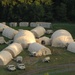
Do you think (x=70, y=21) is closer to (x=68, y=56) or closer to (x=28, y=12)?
(x=28, y=12)

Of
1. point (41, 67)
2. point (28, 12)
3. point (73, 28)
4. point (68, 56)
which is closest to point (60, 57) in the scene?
point (68, 56)

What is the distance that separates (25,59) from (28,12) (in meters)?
24.0

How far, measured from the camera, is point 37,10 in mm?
57062

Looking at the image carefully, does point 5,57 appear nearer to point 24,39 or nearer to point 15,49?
point 15,49

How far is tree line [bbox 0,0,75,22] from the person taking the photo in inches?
2256

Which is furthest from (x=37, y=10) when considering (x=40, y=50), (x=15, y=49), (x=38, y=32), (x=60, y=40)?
(x=40, y=50)

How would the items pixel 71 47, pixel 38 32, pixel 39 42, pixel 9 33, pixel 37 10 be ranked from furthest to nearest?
1. pixel 37 10
2. pixel 38 32
3. pixel 9 33
4. pixel 39 42
5. pixel 71 47

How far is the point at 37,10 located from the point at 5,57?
24933 millimetres

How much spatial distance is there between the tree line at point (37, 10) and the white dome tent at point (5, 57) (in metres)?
23.5

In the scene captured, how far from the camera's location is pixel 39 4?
58.4m

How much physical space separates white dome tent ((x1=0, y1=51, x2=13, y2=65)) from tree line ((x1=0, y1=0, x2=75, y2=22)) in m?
23.5

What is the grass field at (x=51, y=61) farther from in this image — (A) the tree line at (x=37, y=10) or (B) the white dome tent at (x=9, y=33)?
(A) the tree line at (x=37, y=10)

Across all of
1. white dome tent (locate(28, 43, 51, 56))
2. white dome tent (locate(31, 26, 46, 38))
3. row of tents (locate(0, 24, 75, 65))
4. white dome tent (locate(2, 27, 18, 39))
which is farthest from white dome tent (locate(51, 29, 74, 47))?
white dome tent (locate(2, 27, 18, 39))

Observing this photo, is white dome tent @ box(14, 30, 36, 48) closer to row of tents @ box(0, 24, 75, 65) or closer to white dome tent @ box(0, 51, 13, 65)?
row of tents @ box(0, 24, 75, 65)
